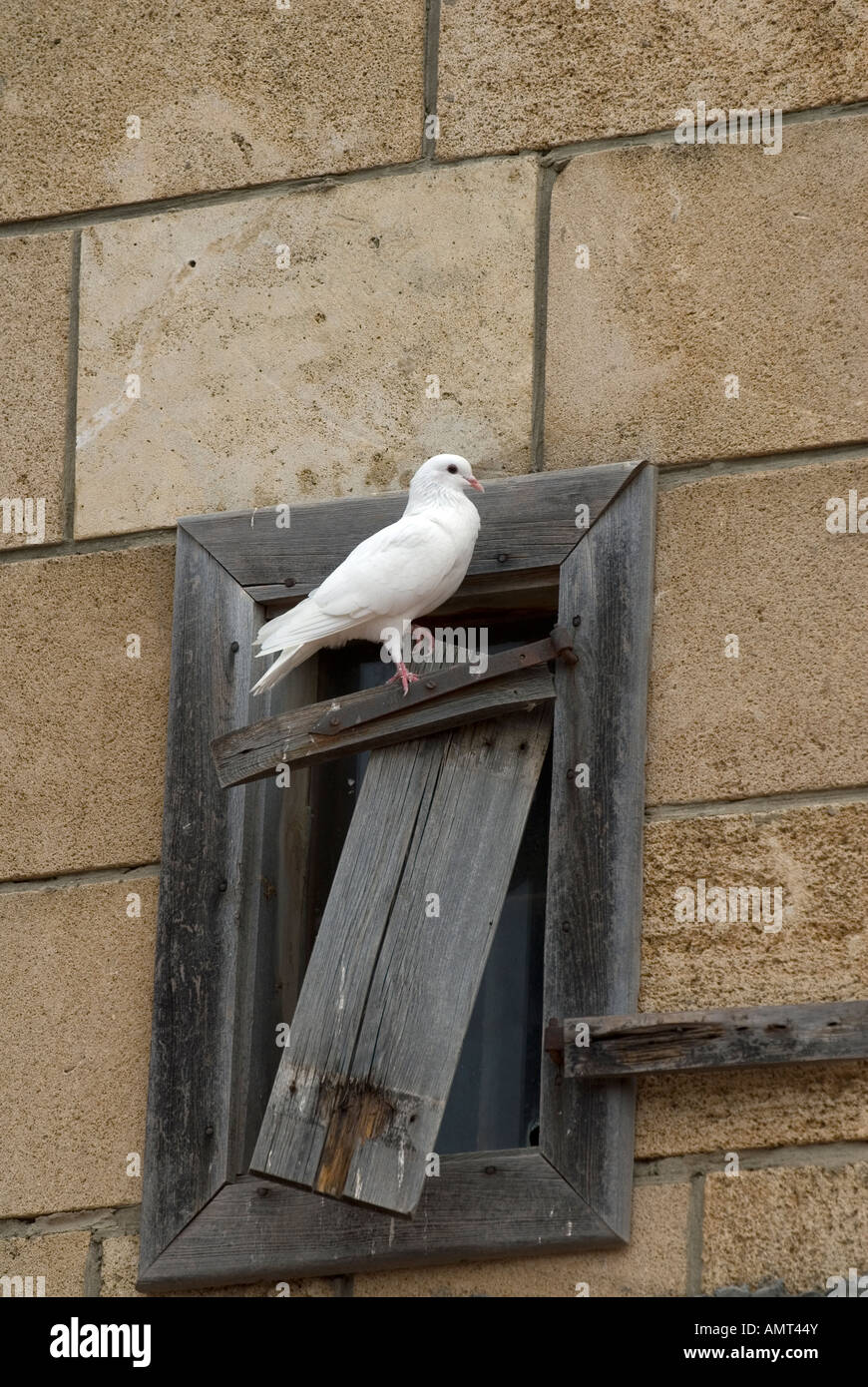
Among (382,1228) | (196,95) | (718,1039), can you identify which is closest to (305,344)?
(196,95)

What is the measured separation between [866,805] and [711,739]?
393mm

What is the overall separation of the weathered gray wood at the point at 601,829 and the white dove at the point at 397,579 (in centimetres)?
30

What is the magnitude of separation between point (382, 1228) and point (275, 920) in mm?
863

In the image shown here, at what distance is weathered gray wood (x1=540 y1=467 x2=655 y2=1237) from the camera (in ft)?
16.2

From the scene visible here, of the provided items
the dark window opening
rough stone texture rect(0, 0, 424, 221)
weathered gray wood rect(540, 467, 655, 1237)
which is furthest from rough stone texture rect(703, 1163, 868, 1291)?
rough stone texture rect(0, 0, 424, 221)

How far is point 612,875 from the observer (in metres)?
5.13

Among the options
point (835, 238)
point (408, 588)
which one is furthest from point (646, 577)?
point (835, 238)

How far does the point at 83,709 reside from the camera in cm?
584

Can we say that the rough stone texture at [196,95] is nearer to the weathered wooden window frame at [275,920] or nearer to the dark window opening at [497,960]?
Answer: the weathered wooden window frame at [275,920]

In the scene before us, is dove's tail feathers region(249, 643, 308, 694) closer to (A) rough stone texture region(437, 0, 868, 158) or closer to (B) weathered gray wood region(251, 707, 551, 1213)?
(B) weathered gray wood region(251, 707, 551, 1213)

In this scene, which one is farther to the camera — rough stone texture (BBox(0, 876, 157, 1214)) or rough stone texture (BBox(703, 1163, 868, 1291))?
rough stone texture (BBox(0, 876, 157, 1214))

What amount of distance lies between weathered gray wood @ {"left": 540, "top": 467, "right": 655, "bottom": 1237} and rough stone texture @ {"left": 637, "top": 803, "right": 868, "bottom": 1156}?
0.20 feet

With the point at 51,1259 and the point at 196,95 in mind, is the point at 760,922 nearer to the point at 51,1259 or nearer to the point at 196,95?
→ the point at 51,1259

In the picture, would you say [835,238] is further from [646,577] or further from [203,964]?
[203,964]
